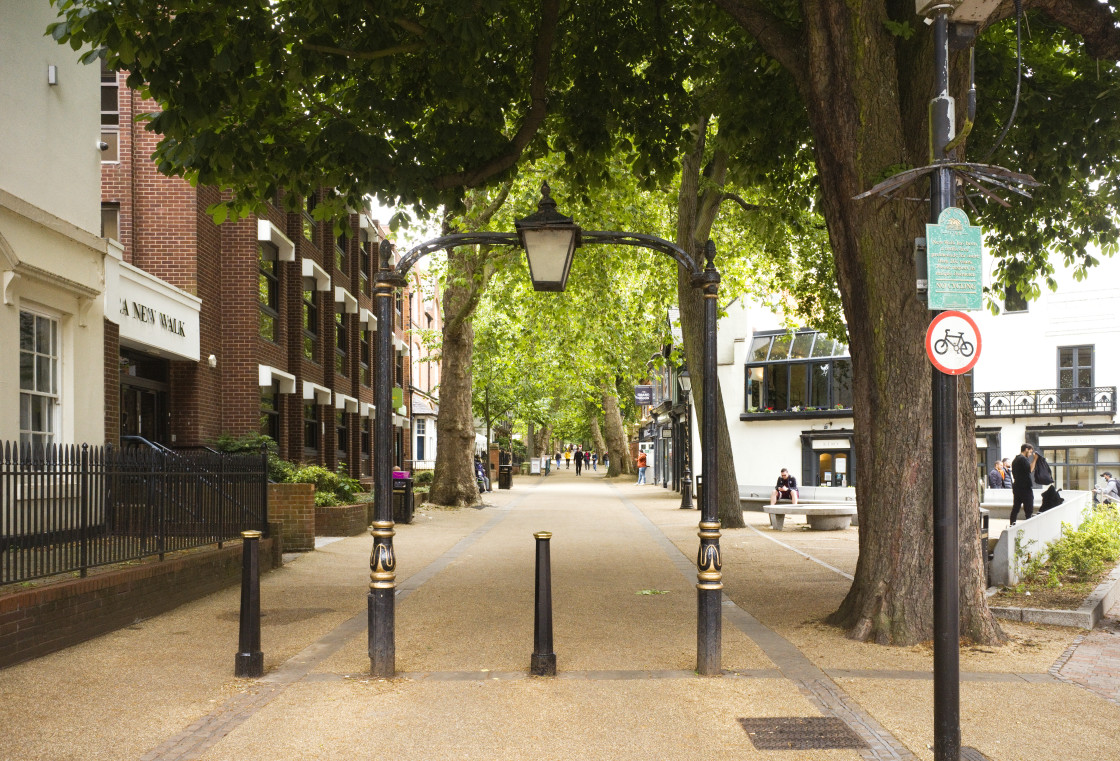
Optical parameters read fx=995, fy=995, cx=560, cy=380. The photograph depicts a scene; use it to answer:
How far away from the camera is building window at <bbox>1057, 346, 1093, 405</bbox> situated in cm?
3369

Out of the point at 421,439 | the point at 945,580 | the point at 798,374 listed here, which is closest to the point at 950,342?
the point at 945,580

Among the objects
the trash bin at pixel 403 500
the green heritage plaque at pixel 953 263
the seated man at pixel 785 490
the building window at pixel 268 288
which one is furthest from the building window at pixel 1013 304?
the green heritage plaque at pixel 953 263

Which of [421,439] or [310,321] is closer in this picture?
[310,321]

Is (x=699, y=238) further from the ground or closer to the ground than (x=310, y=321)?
further from the ground

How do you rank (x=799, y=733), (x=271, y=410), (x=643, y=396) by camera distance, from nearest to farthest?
(x=799, y=733)
(x=271, y=410)
(x=643, y=396)

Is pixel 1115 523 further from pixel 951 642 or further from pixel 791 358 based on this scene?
pixel 791 358

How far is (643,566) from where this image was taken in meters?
14.1

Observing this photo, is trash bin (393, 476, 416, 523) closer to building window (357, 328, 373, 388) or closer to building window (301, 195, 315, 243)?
building window (301, 195, 315, 243)

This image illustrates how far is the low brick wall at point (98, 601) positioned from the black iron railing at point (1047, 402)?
28093 millimetres

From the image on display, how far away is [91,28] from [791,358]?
99.1 feet

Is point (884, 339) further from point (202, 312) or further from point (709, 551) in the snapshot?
point (202, 312)

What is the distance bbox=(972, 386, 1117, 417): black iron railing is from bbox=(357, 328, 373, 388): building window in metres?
20.0

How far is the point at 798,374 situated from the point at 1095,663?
28534 millimetres

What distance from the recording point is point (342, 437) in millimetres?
29531
